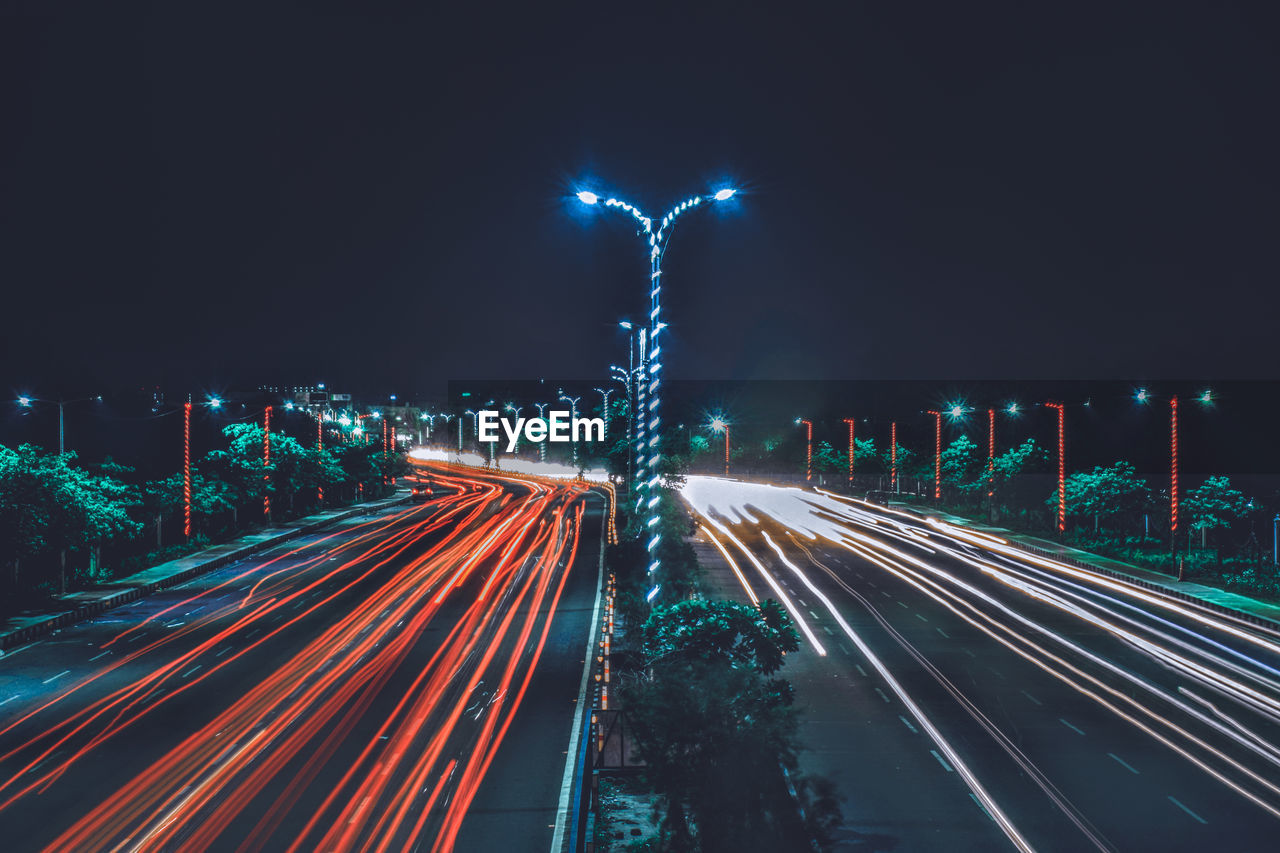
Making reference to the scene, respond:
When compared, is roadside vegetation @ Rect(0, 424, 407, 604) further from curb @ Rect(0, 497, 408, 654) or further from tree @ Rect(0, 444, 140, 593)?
curb @ Rect(0, 497, 408, 654)

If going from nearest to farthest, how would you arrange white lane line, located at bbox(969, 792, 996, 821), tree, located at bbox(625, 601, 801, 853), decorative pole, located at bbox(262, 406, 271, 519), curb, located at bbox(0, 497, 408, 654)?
1. tree, located at bbox(625, 601, 801, 853)
2. white lane line, located at bbox(969, 792, 996, 821)
3. curb, located at bbox(0, 497, 408, 654)
4. decorative pole, located at bbox(262, 406, 271, 519)

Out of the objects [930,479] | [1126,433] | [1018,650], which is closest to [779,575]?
[1018,650]

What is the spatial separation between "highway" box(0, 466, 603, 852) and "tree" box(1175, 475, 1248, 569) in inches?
923

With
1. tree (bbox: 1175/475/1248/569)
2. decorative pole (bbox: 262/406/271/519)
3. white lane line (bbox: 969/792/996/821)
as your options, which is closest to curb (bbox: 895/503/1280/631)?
tree (bbox: 1175/475/1248/569)

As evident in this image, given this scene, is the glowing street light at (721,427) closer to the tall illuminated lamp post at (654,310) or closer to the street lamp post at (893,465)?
the street lamp post at (893,465)

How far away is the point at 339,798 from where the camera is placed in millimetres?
11773

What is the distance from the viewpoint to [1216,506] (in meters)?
33.8

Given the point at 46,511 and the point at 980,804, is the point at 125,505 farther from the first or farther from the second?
the point at 980,804

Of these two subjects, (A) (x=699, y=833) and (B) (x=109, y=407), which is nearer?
(A) (x=699, y=833)

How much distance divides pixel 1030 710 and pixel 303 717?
12.5m

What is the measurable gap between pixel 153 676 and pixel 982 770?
15.8 metres

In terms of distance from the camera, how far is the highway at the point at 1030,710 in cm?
1120

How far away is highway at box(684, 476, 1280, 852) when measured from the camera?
1120cm

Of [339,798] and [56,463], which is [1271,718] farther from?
[56,463]
